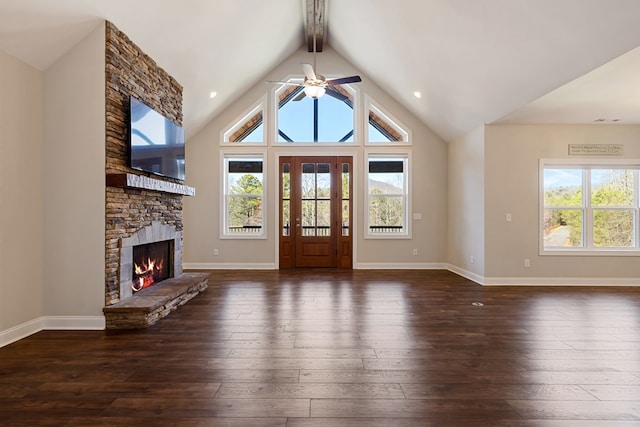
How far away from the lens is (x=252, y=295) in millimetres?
5082

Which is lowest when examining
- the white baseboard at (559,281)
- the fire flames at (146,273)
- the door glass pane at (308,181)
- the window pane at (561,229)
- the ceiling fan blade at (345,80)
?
the white baseboard at (559,281)

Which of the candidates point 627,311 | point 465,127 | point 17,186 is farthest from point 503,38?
point 17,186

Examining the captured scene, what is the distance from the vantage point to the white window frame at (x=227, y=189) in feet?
24.5

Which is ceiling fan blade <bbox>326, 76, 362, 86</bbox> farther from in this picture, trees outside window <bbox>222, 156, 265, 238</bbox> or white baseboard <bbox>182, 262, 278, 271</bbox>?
white baseboard <bbox>182, 262, 278, 271</bbox>

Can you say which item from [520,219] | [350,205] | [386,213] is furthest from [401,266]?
[520,219]

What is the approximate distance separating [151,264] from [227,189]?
10.4 ft

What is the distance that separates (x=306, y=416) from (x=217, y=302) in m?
2.92

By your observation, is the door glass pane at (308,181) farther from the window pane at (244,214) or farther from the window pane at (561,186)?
the window pane at (561,186)

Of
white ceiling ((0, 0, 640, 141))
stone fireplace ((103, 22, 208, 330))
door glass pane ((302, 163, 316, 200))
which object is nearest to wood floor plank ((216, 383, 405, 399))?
stone fireplace ((103, 22, 208, 330))

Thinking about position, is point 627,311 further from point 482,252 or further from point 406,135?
point 406,135

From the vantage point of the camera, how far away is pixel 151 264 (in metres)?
4.71

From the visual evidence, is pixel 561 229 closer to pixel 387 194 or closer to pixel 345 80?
pixel 387 194

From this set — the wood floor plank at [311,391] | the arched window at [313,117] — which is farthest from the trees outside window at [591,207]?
the wood floor plank at [311,391]

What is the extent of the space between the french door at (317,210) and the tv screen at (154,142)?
2762 millimetres
